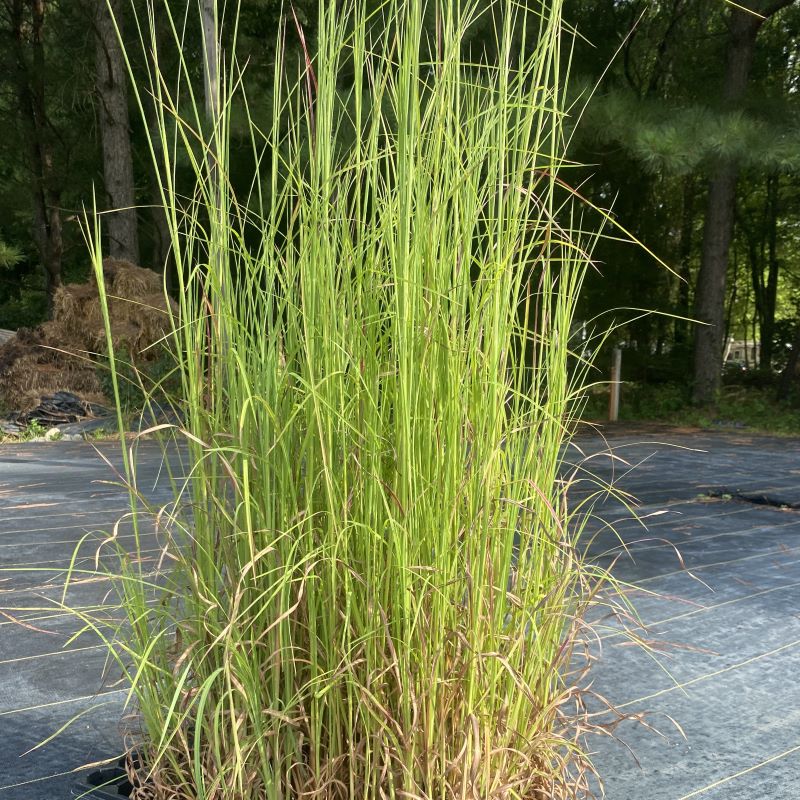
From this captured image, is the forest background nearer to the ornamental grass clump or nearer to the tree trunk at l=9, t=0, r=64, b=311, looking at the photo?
the tree trunk at l=9, t=0, r=64, b=311

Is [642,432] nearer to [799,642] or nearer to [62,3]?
[799,642]

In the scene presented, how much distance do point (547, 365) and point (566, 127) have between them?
604 cm

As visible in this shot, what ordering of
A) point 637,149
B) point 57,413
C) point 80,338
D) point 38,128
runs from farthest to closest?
1. point 38,128
2. point 80,338
3. point 57,413
4. point 637,149

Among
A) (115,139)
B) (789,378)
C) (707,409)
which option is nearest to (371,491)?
(707,409)

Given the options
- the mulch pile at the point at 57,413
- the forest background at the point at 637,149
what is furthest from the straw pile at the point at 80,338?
the forest background at the point at 637,149

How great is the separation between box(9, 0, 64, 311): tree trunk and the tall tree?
7942mm

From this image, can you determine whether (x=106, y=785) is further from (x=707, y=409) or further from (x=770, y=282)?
(x=770, y=282)

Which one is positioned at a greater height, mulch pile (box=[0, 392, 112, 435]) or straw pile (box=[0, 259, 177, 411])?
straw pile (box=[0, 259, 177, 411])

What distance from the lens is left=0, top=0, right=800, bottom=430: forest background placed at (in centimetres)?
717

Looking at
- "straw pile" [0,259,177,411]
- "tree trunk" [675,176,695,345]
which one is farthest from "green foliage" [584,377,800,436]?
"straw pile" [0,259,177,411]

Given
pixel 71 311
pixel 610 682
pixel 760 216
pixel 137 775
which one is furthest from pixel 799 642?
pixel 760 216

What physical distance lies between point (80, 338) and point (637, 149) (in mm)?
5570

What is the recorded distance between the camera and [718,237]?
29.1 feet

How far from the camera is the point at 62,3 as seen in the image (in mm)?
10758
